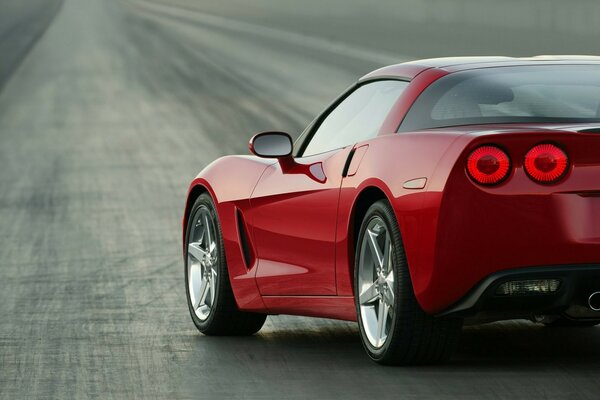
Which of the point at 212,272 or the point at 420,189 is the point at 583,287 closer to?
the point at 420,189

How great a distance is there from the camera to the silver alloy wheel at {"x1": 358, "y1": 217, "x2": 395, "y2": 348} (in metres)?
7.32

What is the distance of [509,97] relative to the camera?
7453mm

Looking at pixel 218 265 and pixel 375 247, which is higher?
pixel 375 247

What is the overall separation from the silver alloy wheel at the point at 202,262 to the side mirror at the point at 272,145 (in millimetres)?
839

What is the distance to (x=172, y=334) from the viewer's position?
9047 mm

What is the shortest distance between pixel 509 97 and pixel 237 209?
2.06 m

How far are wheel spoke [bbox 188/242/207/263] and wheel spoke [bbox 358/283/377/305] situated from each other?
2.08m

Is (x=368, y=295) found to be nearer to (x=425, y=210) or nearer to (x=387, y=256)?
(x=387, y=256)

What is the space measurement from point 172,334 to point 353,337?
1000 mm

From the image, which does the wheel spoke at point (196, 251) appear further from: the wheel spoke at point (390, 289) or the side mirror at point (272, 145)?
the wheel spoke at point (390, 289)

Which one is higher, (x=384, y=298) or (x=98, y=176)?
(x=384, y=298)

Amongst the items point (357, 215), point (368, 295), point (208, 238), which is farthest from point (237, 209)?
point (368, 295)

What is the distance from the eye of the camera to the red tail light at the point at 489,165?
6.74 m

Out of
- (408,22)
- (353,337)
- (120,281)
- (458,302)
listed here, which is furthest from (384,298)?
(408,22)
